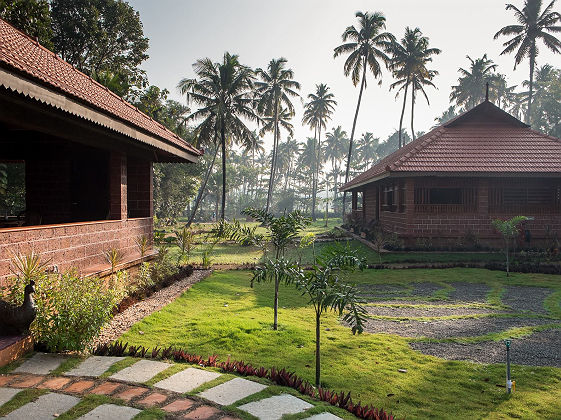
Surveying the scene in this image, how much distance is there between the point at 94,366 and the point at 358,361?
121 inches

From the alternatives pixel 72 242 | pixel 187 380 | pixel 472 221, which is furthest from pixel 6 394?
pixel 472 221

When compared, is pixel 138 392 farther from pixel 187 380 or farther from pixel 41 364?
pixel 41 364

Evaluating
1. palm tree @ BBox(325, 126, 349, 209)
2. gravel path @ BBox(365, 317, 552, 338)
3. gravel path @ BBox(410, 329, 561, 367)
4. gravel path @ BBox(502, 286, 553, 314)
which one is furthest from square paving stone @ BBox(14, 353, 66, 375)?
palm tree @ BBox(325, 126, 349, 209)

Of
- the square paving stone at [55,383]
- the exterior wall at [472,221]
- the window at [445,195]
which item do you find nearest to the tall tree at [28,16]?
the square paving stone at [55,383]

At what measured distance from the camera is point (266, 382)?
12.8 feet

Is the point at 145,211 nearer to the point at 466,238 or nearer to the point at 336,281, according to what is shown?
the point at 336,281

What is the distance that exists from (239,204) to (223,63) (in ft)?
126

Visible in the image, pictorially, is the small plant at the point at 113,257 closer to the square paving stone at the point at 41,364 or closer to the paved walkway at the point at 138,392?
the square paving stone at the point at 41,364

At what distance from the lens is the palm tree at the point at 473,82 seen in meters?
50.7

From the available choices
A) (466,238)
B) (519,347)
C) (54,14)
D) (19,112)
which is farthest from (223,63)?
(519,347)

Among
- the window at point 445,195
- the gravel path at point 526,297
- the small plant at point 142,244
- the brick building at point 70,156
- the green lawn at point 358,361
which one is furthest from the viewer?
the window at point 445,195

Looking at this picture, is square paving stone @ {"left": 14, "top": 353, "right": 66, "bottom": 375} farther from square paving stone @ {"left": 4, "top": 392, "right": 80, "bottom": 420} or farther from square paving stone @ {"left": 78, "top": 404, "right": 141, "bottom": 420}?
square paving stone @ {"left": 78, "top": 404, "right": 141, "bottom": 420}

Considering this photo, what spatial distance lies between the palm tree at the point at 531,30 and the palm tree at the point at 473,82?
11359 mm

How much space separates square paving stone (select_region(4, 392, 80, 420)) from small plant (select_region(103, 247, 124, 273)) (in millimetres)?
3627
